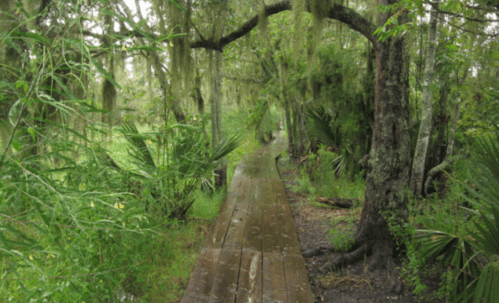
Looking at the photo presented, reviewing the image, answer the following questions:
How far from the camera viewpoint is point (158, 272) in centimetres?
305

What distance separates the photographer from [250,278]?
296cm

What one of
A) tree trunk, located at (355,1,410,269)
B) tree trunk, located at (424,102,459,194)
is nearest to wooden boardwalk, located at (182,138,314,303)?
tree trunk, located at (355,1,410,269)

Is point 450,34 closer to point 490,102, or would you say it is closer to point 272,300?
point 490,102

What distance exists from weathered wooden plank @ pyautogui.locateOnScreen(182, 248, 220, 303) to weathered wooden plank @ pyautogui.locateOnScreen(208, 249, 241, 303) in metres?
0.04

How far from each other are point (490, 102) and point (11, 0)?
622 cm

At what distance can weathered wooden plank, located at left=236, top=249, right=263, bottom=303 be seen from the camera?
8.75 feet

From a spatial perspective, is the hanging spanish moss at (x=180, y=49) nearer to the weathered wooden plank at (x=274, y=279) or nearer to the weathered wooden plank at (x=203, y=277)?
the weathered wooden plank at (x=203, y=277)

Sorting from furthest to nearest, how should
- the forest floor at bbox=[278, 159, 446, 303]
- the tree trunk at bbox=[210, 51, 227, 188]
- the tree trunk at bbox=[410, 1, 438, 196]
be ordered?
the tree trunk at bbox=[210, 51, 227, 188], the tree trunk at bbox=[410, 1, 438, 196], the forest floor at bbox=[278, 159, 446, 303]

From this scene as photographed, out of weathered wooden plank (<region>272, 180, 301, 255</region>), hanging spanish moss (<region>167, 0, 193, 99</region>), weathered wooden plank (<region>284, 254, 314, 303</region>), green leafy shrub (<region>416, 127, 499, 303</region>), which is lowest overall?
weathered wooden plank (<region>284, 254, 314, 303</region>)

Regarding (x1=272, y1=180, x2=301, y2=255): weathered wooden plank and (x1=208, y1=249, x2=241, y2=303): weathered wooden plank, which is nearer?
(x1=208, y1=249, x2=241, y2=303): weathered wooden plank

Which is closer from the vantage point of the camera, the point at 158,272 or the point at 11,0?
the point at 158,272

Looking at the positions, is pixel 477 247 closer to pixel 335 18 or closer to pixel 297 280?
pixel 297 280

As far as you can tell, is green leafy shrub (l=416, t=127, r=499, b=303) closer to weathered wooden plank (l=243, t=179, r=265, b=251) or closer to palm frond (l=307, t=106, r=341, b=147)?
weathered wooden plank (l=243, t=179, r=265, b=251)

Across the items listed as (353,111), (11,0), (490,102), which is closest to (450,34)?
(490,102)
